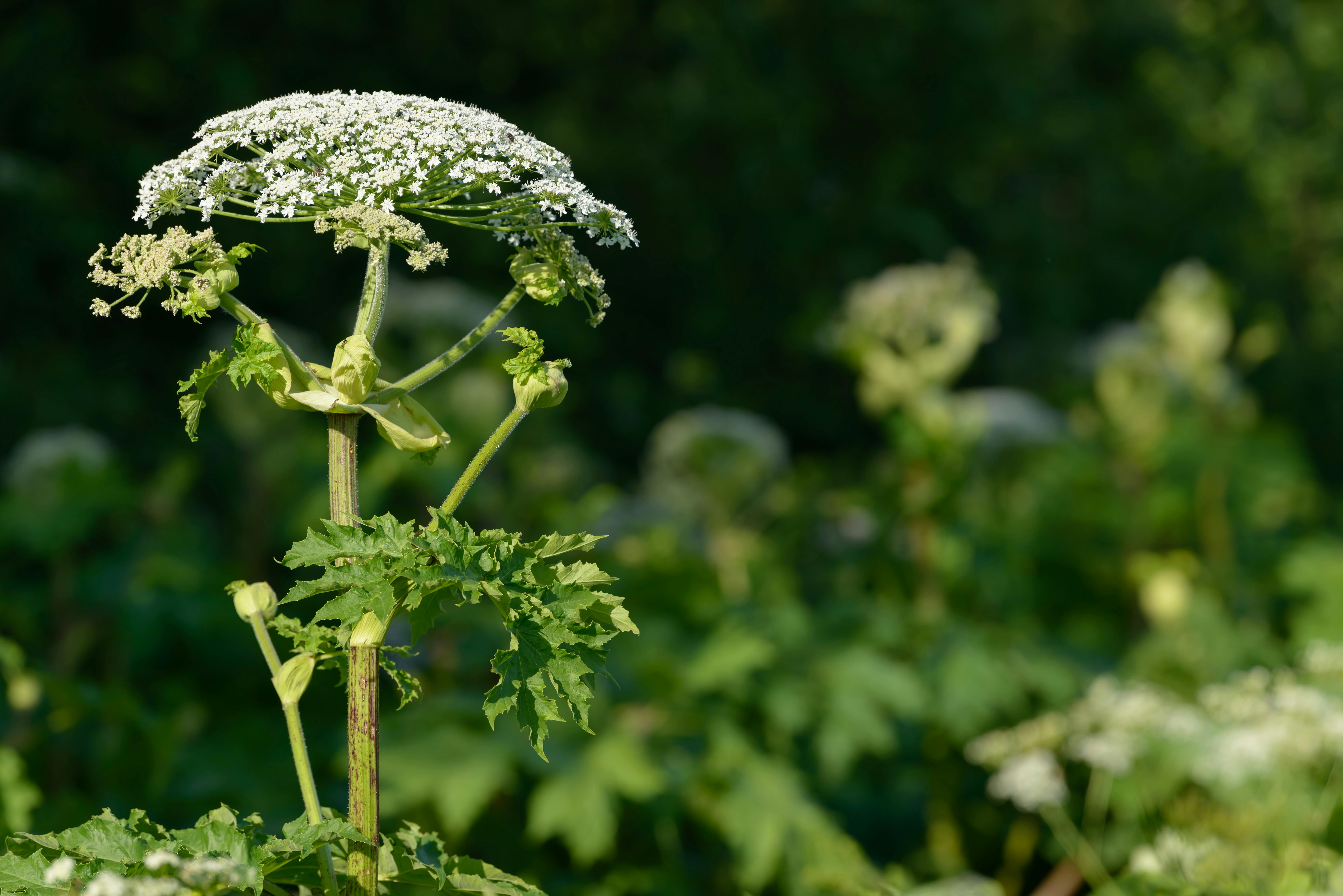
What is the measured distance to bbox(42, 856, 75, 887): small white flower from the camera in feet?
2.11

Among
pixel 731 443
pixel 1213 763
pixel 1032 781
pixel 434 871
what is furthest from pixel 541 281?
pixel 731 443

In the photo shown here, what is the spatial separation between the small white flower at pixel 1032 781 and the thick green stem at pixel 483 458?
1360mm

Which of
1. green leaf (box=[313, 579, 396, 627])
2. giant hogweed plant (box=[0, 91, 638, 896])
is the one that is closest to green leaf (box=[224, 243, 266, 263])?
giant hogweed plant (box=[0, 91, 638, 896])

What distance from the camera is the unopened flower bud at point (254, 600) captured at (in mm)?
761

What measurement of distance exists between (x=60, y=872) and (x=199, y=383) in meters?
0.29

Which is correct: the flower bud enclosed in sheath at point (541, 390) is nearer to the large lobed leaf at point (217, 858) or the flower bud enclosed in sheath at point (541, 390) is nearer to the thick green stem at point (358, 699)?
the thick green stem at point (358, 699)

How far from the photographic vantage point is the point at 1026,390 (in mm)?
6977

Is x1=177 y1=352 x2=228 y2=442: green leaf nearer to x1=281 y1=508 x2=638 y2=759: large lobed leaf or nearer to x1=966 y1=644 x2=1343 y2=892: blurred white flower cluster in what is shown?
x1=281 y1=508 x2=638 y2=759: large lobed leaf

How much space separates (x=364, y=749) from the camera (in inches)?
28.8

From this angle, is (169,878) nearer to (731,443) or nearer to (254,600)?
(254,600)

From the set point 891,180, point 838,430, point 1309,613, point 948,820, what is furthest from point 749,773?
point 891,180

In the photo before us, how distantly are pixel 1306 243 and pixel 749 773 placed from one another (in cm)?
1119

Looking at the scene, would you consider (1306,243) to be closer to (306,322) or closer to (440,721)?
(306,322)

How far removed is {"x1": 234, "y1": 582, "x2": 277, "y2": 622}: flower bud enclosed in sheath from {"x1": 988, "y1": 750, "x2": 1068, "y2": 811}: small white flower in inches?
54.8
